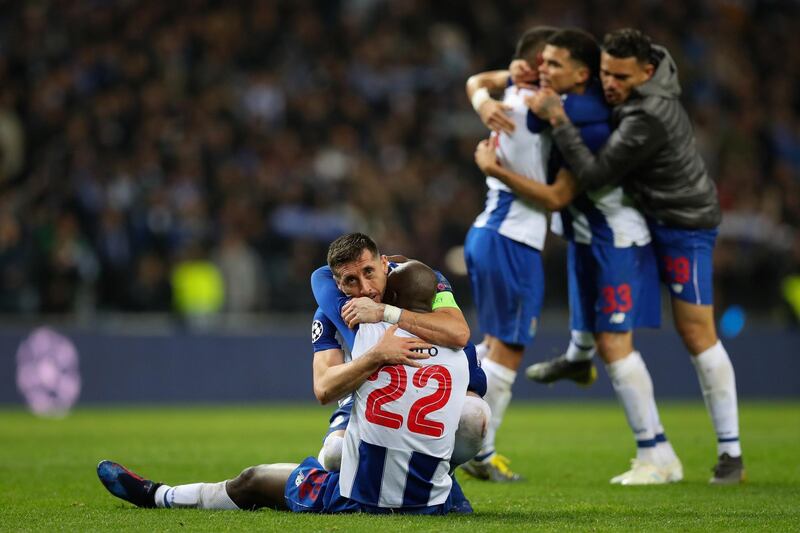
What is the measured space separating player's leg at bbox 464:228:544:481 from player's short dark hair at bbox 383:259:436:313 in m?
2.14

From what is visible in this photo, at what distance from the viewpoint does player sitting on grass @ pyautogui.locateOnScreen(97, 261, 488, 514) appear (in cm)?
521

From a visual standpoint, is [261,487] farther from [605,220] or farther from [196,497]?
[605,220]

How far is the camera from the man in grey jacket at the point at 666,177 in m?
7.21

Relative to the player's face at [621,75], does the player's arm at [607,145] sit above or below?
below

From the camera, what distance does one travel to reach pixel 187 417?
13.3 m

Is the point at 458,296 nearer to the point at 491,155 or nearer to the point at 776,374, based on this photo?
the point at 776,374

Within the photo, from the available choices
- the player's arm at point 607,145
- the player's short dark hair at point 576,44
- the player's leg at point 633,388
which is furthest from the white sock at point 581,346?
the player's short dark hair at point 576,44

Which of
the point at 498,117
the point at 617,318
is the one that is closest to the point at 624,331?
the point at 617,318

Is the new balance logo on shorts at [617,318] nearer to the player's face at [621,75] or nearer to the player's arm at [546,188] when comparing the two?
the player's arm at [546,188]

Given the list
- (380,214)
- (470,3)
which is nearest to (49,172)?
(380,214)

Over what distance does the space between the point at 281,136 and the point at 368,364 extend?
41.0ft

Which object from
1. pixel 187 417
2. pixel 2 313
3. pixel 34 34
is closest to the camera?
pixel 187 417

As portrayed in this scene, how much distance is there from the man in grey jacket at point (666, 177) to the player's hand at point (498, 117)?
223mm

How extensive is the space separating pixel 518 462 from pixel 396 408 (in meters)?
3.40
